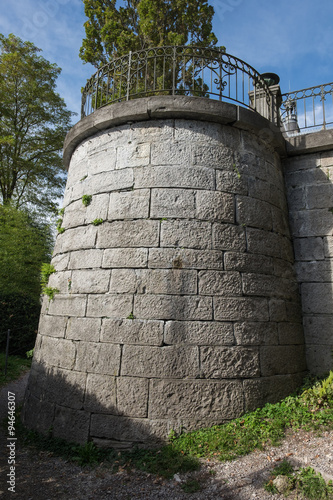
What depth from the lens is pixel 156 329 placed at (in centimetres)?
426

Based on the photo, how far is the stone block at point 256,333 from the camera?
4402mm

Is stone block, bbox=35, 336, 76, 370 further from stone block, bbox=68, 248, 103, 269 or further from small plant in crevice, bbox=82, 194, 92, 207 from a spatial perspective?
small plant in crevice, bbox=82, 194, 92, 207

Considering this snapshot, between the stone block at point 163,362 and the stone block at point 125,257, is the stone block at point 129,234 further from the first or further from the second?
the stone block at point 163,362

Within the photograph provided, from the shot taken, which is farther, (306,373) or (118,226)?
(306,373)

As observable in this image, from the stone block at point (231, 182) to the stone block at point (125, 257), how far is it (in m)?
1.53

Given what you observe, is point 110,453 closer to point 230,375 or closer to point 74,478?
point 74,478

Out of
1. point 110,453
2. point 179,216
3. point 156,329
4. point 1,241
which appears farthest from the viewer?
point 1,241

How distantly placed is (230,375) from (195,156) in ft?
10.3

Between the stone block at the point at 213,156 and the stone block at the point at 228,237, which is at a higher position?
the stone block at the point at 213,156

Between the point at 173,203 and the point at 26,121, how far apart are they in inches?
540

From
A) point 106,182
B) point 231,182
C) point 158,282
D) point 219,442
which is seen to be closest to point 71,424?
point 219,442

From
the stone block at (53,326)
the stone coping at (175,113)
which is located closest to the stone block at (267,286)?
the stone coping at (175,113)

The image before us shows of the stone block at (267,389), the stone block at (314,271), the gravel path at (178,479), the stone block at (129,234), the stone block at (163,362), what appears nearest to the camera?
the gravel path at (178,479)

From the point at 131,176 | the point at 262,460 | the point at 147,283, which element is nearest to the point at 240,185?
the point at 131,176
